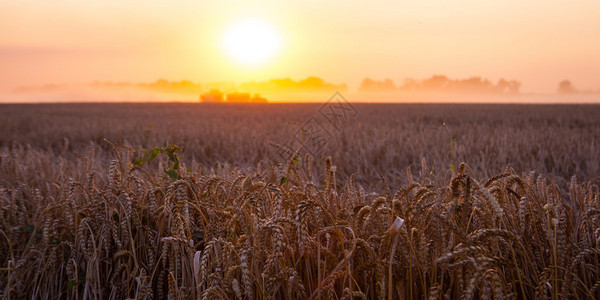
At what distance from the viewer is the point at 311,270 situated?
5.37ft

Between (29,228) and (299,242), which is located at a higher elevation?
(299,242)

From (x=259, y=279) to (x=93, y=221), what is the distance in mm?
1062

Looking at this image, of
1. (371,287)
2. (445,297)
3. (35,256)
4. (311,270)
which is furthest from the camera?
(35,256)

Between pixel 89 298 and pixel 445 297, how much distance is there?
1.56 m

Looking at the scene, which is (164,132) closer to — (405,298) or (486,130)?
(486,130)

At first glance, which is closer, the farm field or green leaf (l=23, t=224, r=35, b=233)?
the farm field

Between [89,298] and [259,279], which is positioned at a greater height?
[259,279]

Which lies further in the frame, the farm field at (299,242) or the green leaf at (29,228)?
the green leaf at (29,228)

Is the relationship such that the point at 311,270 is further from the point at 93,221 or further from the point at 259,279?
the point at 93,221

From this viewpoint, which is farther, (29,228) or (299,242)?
(29,228)

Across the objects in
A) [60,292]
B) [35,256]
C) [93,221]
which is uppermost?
[93,221]

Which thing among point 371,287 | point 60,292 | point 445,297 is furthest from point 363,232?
point 60,292

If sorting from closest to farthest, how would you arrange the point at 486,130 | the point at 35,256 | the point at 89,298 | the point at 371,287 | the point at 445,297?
the point at 445,297 → the point at 371,287 → the point at 89,298 → the point at 35,256 → the point at 486,130

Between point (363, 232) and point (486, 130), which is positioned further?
point (486, 130)
